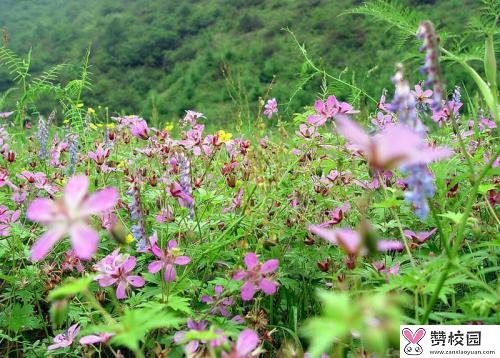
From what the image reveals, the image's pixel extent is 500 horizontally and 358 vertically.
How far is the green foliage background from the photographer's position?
77.4 feet

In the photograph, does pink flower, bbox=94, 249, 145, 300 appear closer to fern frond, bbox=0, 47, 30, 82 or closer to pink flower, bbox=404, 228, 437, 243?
pink flower, bbox=404, 228, 437, 243

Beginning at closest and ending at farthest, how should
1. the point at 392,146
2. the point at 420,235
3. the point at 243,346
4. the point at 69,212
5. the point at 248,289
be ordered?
the point at 392,146 < the point at 69,212 < the point at 243,346 < the point at 248,289 < the point at 420,235

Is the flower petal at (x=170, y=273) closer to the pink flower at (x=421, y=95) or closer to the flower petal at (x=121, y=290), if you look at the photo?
the flower petal at (x=121, y=290)

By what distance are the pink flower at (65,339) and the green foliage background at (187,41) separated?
1562 centimetres

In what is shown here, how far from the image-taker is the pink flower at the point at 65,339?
134cm

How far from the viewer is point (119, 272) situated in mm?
1393

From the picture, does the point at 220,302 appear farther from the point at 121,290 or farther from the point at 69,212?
the point at 69,212

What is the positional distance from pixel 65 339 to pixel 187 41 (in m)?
35.8

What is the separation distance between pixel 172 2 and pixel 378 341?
42512mm

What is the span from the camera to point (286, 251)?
66.9 inches

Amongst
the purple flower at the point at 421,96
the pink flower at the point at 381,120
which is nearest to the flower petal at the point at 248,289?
the pink flower at the point at 381,120

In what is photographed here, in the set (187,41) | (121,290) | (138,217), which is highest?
(138,217)

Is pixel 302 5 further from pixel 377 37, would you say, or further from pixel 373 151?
pixel 373 151

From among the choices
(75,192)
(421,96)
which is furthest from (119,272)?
(421,96)
